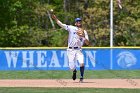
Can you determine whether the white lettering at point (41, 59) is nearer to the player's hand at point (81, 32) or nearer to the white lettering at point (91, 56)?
the white lettering at point (91, 56)

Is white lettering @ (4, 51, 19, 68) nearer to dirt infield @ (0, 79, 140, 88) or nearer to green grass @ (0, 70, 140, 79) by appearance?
green grass @ (0, 70, 140, 79)

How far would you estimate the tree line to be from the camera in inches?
1601

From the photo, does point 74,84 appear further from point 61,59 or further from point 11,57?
point 11,57

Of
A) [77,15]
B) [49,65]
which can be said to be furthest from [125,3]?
[49,65]

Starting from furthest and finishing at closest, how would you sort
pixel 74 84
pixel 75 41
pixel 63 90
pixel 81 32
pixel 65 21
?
pixel 65 21, pixel 75 41, pixel 81 32, pixel 74 84, pixel 63 90

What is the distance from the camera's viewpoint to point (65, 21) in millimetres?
51375

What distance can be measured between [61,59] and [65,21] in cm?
2808

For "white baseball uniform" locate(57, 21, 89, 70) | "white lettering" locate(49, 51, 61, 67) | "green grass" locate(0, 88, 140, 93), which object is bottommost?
"white lettering" locate(49, 51, 61, 67)

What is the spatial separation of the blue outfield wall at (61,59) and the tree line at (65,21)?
1635cm

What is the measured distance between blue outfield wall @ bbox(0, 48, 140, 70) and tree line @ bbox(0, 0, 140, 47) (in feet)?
53.7

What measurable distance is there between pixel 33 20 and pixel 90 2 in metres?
5.66

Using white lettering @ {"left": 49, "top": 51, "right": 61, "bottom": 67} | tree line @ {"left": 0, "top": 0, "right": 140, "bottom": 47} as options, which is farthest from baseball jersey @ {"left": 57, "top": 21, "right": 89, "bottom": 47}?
tree line @ {"left": 0, "top": 0, "right": 140, "bottom": 47}

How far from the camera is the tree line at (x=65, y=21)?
4066 centimetres

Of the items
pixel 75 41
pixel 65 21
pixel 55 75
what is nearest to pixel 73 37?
pixel 75 41
